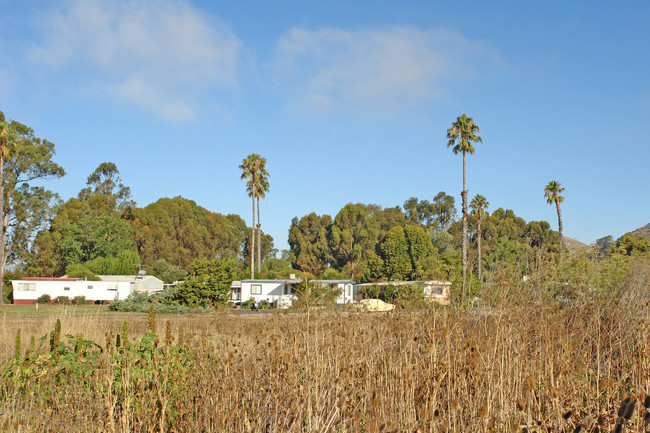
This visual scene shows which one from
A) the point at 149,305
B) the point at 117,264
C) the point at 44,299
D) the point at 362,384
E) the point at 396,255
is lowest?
the point at 44,299

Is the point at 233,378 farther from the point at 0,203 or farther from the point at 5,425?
the point at 0,203

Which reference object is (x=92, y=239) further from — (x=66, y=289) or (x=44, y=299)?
(x=44, y=299)

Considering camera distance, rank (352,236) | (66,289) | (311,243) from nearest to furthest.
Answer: (66,289), (352,236), (311,243)

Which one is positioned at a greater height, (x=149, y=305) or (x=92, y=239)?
(x=92, y=239)

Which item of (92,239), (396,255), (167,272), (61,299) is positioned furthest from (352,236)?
(61,299)

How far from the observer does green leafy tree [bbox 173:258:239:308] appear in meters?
31.8

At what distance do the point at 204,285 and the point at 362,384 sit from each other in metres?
29.0

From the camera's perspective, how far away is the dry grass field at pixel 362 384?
288cm

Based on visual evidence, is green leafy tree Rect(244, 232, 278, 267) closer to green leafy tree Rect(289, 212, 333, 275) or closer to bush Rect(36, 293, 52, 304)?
green leafy tree Rect(289, 212, 333, 275)

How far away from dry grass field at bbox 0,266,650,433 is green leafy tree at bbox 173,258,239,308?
1051 inches

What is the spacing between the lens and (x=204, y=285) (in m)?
32.0

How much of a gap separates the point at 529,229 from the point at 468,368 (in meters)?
83.4

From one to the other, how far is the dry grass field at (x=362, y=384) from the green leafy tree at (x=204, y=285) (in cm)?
2669

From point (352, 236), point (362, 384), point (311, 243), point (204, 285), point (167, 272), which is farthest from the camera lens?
point (311, 243)
